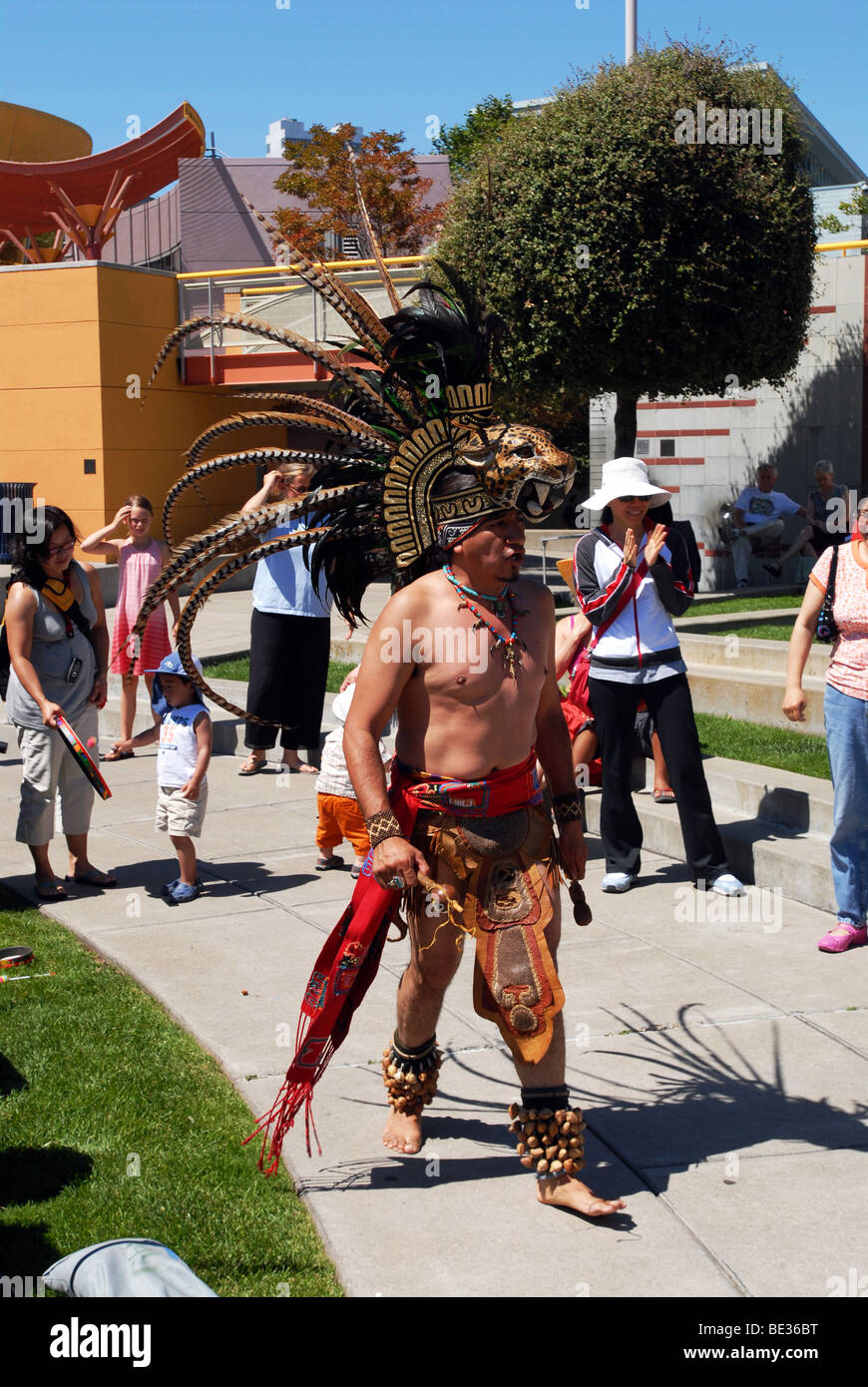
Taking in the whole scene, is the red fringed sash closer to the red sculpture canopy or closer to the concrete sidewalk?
the concrete sidewalk

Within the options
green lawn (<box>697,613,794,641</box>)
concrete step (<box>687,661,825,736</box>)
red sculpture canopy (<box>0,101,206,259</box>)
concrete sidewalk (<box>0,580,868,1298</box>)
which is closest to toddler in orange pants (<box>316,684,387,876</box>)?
concrete sidewalk (<box>0,580,868,1298</box>)

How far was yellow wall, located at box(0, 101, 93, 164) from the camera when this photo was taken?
3381cm

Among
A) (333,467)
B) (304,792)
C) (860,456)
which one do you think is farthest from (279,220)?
(333,467)

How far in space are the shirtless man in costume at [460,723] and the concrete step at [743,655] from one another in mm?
6005

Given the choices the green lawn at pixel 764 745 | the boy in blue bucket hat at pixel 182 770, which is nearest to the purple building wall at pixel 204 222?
the green lawn at pixel 764 745

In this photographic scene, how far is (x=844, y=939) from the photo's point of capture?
5660mm

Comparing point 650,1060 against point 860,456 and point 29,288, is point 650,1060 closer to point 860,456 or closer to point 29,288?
point 860,456

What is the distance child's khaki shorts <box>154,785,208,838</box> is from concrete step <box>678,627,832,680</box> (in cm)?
442

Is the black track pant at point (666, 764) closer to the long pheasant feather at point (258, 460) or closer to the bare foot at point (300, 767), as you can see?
the long pheasant feather at point (258, 460)

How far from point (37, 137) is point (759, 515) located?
85.0 ft
